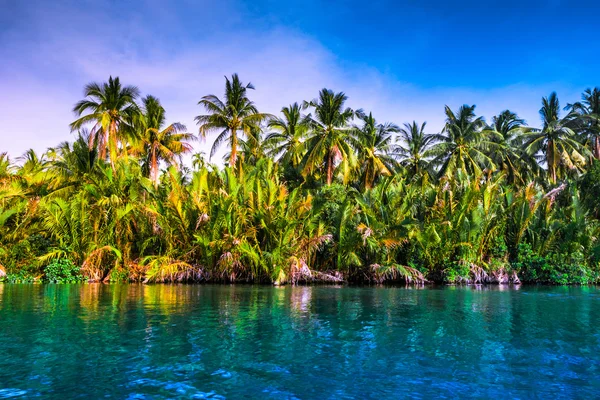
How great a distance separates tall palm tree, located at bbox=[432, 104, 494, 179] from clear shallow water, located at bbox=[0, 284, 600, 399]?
27603mm

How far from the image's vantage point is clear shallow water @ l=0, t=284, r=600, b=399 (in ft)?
18.1

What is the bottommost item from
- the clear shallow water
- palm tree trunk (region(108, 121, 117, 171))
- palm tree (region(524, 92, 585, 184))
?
the clear shallow water

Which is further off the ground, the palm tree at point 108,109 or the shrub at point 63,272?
the palm tree at point 108,109

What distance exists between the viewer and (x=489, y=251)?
81.6 feet

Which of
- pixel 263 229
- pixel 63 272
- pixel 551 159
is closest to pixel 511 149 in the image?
pixel 551 159

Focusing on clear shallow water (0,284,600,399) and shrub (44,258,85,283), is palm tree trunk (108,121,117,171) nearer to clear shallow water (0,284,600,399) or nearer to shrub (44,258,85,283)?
shrub (44,258,85,283)

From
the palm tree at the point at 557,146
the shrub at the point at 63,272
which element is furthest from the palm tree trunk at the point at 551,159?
the shrub at the point at 63,272

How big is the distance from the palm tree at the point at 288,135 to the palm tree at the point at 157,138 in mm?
6102

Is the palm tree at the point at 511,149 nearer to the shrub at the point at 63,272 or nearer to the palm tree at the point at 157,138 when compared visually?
the palm tree at the point at 157,138

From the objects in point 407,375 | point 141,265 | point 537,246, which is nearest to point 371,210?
point 537,246

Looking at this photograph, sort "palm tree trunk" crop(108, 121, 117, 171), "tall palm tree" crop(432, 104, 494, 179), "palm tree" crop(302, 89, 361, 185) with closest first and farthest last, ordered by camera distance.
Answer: "palm tree trunk" crop(108, 121, 117, 171), "palm tree" crop(302, 89, 361, 185), "tall palm tree" crop(432, 104, 494, 179)

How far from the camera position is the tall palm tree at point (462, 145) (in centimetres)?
3894

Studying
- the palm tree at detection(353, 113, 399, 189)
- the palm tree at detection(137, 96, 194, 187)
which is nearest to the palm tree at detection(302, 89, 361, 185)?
the palm tree at detection(353, 113, 399, 189)

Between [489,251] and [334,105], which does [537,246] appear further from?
[334,105]
